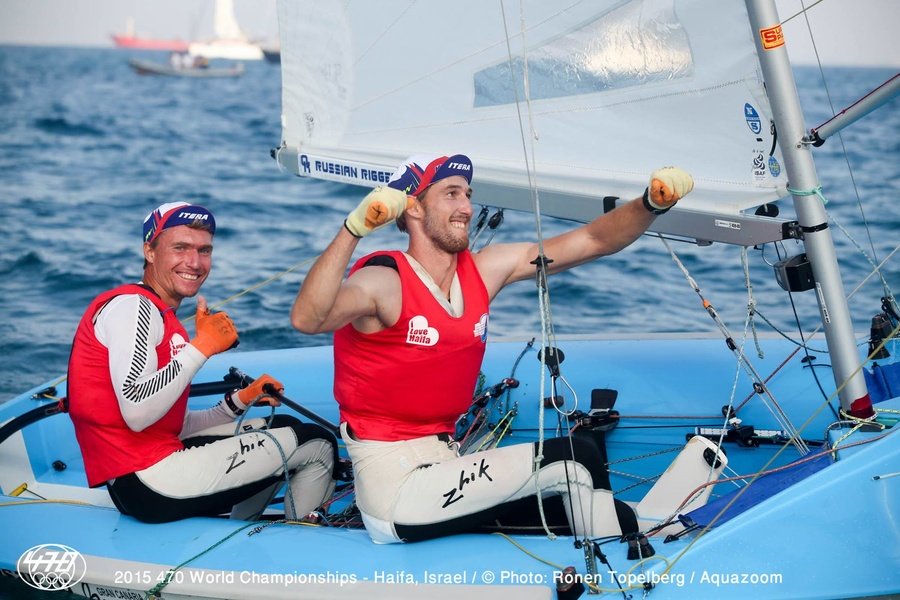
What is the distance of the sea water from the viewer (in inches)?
228

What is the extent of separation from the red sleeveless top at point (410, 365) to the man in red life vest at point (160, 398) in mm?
344

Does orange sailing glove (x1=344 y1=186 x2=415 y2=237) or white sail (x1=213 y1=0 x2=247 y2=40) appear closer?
orange sailing glove (x1=344 y1=186 x2=415 y2=237)

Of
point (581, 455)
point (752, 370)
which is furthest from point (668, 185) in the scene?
point (752, 370)

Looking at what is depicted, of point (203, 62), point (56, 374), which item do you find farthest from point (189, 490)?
point (203, 62)

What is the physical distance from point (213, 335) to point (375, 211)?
2.13ft

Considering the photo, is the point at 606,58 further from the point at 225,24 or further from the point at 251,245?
the point at 225,24

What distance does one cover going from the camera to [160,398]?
2697 millimetres

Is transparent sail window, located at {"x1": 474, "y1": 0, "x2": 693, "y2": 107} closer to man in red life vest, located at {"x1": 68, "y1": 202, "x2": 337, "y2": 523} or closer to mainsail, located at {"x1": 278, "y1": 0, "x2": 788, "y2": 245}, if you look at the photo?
mainsail, located at {"x1": 278, "y1": 0, "x2": 788, "y2": 245}

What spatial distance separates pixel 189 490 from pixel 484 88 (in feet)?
5.08

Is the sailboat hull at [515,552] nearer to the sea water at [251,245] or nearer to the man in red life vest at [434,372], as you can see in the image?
the man in red life vest at [434,372]

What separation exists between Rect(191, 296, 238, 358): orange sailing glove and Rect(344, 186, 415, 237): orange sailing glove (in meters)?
0.53

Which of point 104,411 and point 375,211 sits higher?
point 375,211

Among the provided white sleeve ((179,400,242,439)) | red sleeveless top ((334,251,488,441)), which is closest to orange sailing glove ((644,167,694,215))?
red sleeveless top ((334,251,488,441))

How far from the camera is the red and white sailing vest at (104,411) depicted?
2785 mm
